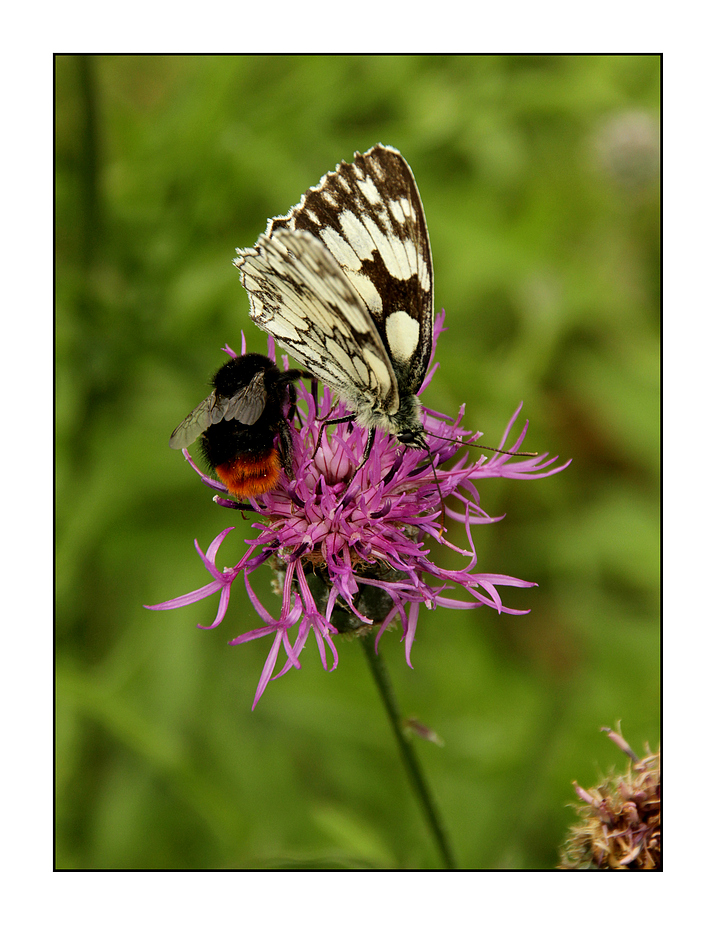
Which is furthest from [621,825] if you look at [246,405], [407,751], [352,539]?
[246,405]

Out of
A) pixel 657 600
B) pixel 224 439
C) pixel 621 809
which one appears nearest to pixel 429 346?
pixel 224 439

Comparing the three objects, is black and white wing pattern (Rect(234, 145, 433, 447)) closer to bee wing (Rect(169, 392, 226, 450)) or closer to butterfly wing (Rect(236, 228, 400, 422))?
butterfly wing (Rect(236, 228, 400, 422))

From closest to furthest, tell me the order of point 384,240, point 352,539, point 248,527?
1. point 352,539
2. point 384,240
3. point 248,527

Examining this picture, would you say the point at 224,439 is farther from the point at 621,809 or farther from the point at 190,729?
the point at 190,729

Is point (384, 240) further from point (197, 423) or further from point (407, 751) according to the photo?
point (407, 751)

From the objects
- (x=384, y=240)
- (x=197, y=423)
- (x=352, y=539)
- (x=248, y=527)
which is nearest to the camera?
(x=197, y=423)

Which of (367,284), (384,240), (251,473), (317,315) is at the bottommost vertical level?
(251,473)
